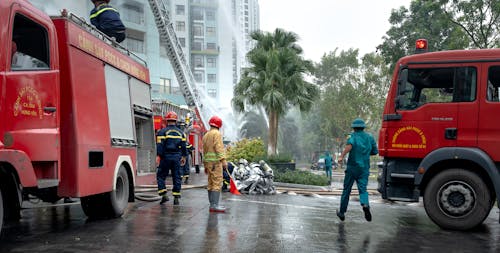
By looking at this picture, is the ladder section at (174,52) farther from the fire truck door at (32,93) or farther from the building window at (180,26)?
the building window at (180,26)

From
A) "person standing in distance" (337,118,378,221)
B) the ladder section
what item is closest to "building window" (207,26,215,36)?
the ladder section

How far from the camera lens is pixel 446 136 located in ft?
23.2

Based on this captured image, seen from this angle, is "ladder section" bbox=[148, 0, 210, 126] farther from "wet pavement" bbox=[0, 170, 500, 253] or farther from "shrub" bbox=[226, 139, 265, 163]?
"wet pavement" bbox=[0, 170, 500, 253]

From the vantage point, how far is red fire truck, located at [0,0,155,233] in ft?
15.8

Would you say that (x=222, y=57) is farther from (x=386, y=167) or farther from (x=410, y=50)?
(x=386, y=167)

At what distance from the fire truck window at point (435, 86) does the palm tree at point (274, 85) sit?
13162mm

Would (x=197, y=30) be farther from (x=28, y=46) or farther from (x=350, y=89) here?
(x=28, y=46)

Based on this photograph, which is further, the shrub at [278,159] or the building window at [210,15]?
the building window at [210,15]

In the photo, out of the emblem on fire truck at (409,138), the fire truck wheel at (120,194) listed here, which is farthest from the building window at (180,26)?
the emblem on fire truck at (409,138)

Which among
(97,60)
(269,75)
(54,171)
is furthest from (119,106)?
(269,75)

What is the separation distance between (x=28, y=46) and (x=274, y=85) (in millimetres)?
16547

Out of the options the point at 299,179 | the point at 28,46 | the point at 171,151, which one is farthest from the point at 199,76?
the point at 28,46

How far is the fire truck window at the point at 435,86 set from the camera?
7102 mm

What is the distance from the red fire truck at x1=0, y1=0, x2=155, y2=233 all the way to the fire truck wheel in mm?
17
